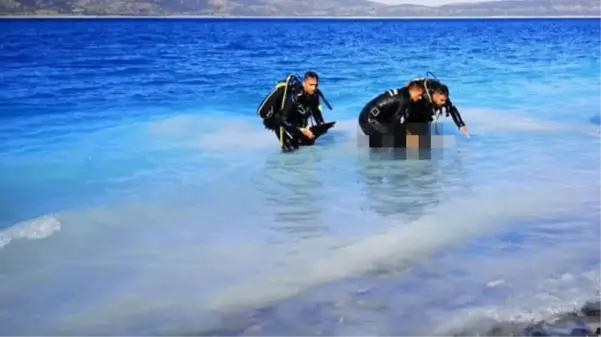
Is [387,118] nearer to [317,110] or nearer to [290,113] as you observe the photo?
[317,110]

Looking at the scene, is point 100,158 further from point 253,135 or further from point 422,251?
point 422,251

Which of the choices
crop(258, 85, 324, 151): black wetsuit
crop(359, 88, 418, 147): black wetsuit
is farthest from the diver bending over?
crop(359, 88, 418, 147): black wetsuit

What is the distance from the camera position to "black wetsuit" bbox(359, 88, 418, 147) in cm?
795

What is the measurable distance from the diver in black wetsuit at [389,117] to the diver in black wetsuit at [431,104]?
2.6 inches

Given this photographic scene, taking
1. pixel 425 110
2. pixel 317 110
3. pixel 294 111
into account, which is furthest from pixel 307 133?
pixel 425 110

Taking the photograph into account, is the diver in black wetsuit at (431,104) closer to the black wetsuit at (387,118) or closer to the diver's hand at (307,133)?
the black wetsuit at (387,118)

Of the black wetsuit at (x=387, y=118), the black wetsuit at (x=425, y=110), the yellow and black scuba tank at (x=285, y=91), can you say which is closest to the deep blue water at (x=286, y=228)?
the black wetsuit at (x=387, y=118)

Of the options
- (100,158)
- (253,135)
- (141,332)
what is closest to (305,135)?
(253,135)

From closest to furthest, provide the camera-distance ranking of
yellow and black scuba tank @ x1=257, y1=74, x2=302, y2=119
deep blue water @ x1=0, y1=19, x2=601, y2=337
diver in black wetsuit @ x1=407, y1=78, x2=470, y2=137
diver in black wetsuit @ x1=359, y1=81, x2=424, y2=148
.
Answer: deep blue water @ x1=0, y1=19, x2=601, y2=337 < diver in black wetsuit @ x1=407, y1=78, x2=470, y2=137 < diver in black wetsuit @ x1=359, y1=81, x2=424, y2=148 < yellow and black scuba tank @ x1=257, y1=74, x2=302, y2=119

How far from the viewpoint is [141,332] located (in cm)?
386

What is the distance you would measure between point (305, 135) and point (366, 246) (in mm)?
3833

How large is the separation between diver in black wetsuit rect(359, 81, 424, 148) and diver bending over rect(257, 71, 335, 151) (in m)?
0.58

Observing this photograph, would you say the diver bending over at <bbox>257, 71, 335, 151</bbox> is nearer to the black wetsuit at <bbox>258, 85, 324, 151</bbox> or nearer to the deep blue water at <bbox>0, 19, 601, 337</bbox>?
the black wetsuit at <bbox>258, 85, 324, 151</bbox>

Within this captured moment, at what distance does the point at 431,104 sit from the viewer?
7.78 metres
